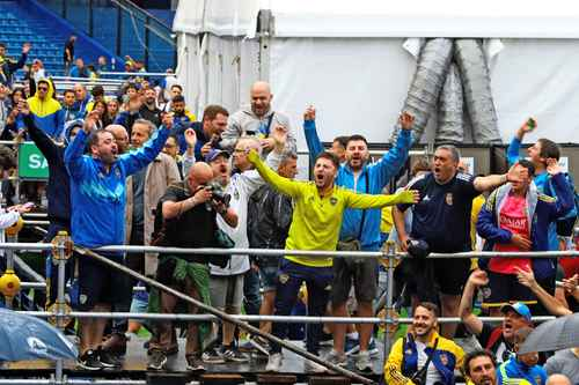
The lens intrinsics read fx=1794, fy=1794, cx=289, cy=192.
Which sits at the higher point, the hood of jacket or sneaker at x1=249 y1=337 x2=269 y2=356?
the hood of jacket

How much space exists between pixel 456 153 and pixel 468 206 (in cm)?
44

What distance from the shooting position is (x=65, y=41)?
49.1m

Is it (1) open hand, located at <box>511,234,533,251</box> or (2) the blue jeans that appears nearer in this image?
(2) the blue jeans

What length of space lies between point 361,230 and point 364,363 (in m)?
1.13

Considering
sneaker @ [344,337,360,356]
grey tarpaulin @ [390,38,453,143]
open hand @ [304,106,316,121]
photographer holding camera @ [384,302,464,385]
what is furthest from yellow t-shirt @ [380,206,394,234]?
photographer holding camera @ [384,302,464,385]

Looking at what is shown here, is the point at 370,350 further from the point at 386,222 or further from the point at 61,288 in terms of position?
the point at 386,222

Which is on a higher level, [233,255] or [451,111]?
[451,111]

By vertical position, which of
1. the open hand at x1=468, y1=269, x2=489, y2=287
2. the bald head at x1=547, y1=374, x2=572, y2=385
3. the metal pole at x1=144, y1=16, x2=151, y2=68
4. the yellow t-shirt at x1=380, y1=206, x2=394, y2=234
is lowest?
the bald head at x1=547, y1=374, x2=572, y2=385

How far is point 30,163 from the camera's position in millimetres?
21422

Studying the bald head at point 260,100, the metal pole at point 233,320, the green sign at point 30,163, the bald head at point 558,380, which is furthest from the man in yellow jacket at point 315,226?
the green sign at point 30,163

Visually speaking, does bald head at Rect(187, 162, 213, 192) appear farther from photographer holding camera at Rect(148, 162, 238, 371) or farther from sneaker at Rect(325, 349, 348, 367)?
sneaker at Rect(325, 349, 348, 367)

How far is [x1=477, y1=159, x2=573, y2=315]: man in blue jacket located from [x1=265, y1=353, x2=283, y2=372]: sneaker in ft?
5.70

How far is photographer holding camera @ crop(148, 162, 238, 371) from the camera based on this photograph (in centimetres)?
1369

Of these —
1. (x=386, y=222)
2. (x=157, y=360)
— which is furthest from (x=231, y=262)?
(x=386, y=222)
